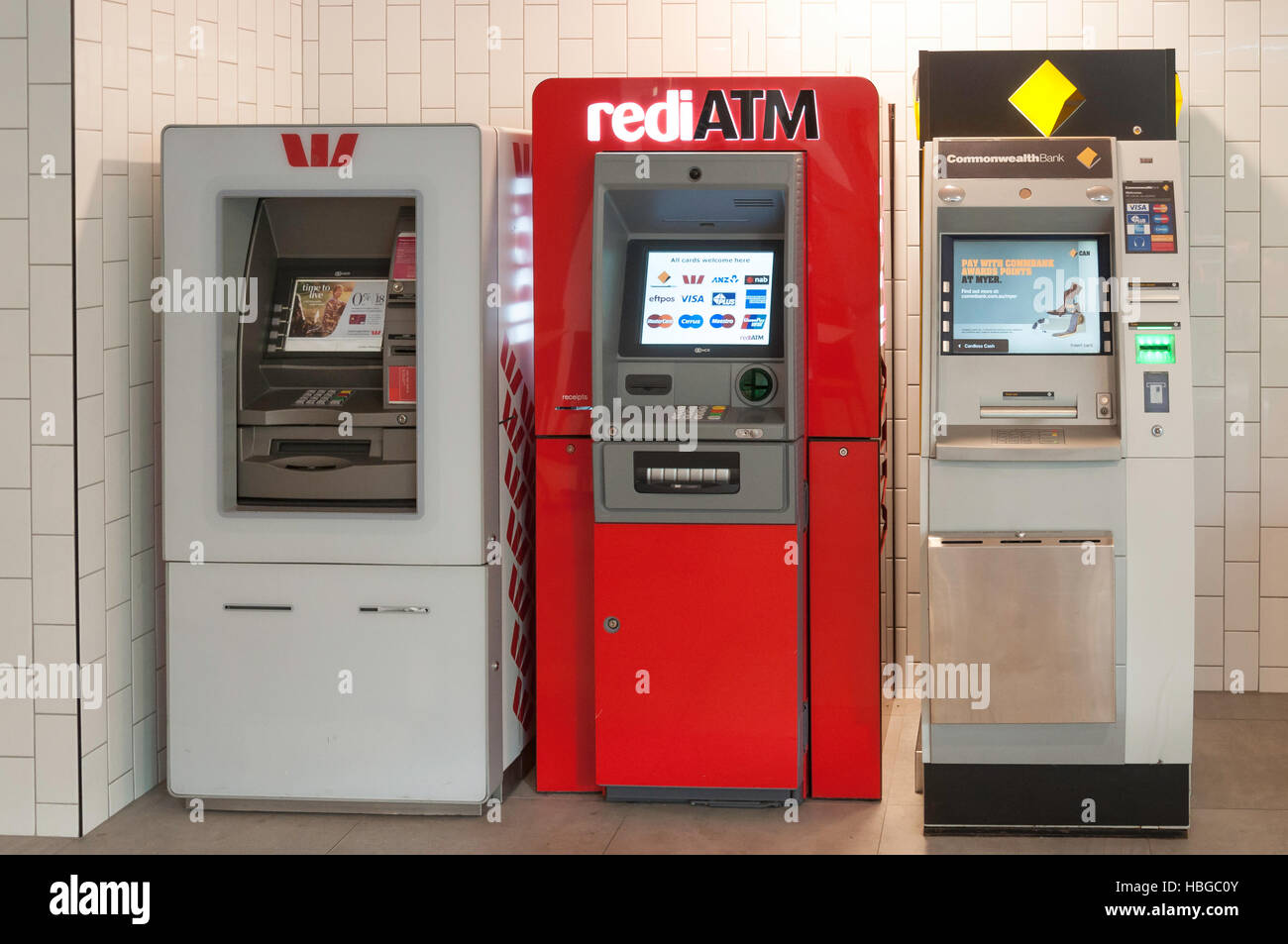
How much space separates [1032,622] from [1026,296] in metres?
0.83

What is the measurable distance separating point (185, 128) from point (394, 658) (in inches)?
60.8

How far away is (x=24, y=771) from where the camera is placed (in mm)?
3631

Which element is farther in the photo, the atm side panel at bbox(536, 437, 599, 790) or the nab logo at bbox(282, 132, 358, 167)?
the atm side panel at bbox(536, 437, 599, 790)

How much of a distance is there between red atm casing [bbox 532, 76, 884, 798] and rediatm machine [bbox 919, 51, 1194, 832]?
0.26 metres

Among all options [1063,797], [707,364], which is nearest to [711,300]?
[707,364]

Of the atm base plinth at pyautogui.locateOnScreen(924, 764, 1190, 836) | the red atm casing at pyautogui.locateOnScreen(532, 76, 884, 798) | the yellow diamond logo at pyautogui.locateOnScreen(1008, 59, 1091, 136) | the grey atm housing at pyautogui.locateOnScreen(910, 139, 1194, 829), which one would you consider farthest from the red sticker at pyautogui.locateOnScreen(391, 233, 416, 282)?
the atm base plinth at pyautogui.locateOnScreen(924, 764, 1190, 836)

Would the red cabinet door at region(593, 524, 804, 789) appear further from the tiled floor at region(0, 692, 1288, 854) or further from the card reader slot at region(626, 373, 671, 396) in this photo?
the card reader slot at region(626, 373, 671, 396)

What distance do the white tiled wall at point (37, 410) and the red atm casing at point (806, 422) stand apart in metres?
1.25

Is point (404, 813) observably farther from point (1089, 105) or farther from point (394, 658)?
point (1089, 105)

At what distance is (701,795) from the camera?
3.81 metres

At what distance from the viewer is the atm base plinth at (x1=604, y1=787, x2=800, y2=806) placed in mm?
3789

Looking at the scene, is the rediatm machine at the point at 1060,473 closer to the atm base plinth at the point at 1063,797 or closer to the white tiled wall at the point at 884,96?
the atm base plinth at the point at 1063,797

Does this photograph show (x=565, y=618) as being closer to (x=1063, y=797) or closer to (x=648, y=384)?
(x=648, y=384)

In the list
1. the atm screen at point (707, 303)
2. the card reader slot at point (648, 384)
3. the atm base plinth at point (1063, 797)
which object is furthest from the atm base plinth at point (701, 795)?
the atm screen at point (707, 303)
